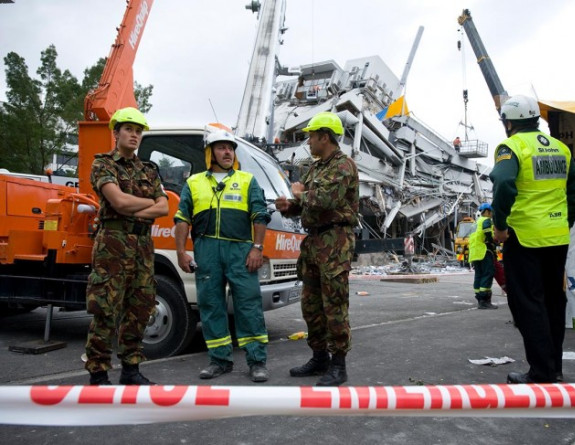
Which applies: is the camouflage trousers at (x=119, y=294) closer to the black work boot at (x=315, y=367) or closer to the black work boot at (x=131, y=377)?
the black work boot at (x=131, y=377)

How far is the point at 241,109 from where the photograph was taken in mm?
12680

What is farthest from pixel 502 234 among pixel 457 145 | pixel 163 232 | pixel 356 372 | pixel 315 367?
pixel 457 145

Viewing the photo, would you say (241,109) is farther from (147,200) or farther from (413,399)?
(413,399)

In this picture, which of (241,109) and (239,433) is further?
(241,109)

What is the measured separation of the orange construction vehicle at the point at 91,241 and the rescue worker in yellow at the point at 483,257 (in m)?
3.98

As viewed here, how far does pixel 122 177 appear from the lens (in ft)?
10.8

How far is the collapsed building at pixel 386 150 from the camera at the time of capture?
92.4ft

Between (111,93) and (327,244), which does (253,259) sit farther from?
(111,93)

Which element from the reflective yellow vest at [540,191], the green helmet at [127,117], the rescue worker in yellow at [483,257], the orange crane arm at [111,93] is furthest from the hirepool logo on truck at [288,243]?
the rescue worker in yellow at [483,257]

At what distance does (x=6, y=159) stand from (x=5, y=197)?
1498 centimetres

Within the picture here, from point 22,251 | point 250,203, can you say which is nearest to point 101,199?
point 250,203

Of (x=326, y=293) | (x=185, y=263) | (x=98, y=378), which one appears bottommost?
(x=98, y=378)

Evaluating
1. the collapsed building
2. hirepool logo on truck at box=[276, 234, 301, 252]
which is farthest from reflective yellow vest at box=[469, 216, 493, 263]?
the collapsed building

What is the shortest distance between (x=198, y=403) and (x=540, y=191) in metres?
2.64
